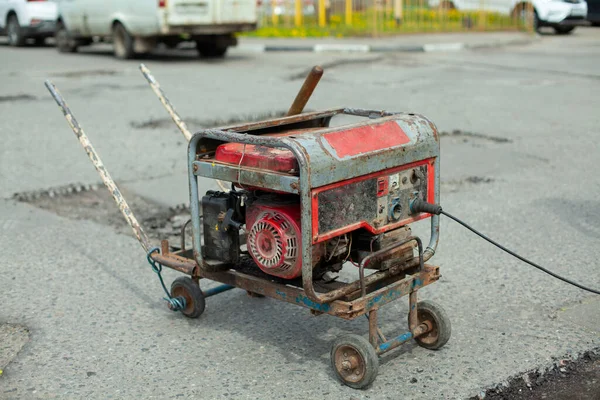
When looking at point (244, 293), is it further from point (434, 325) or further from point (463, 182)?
point (463, 182)

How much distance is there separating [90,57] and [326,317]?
13336 mm

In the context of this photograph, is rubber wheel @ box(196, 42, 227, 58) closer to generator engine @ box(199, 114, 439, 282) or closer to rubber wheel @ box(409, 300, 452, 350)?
generator engine @ box(199, 114, 439, 282)

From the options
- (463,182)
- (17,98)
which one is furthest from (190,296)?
(17,98)

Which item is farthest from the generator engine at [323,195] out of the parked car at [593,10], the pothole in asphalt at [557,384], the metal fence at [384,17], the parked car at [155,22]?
the parked car at [593,10]

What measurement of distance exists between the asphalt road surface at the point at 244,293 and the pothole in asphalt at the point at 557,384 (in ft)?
0.18

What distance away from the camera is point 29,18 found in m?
19.3

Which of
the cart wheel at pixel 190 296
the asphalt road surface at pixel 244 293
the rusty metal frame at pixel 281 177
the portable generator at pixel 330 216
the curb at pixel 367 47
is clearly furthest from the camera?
the curb at pixel 367 47

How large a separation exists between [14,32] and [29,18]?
0.66 meters

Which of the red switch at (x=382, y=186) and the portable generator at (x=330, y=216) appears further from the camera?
the red switch at (x=382, y=186)

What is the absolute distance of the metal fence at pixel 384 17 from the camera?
2175 centimetres

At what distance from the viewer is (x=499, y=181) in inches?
283

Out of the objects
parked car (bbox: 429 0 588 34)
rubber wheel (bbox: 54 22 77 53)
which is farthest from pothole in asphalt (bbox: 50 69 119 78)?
parked car (bbox: 429 0 588 34)

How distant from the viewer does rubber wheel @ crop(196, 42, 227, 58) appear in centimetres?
1678

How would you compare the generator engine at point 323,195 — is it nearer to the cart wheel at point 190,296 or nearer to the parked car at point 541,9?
the cart wheel at point 190,296
